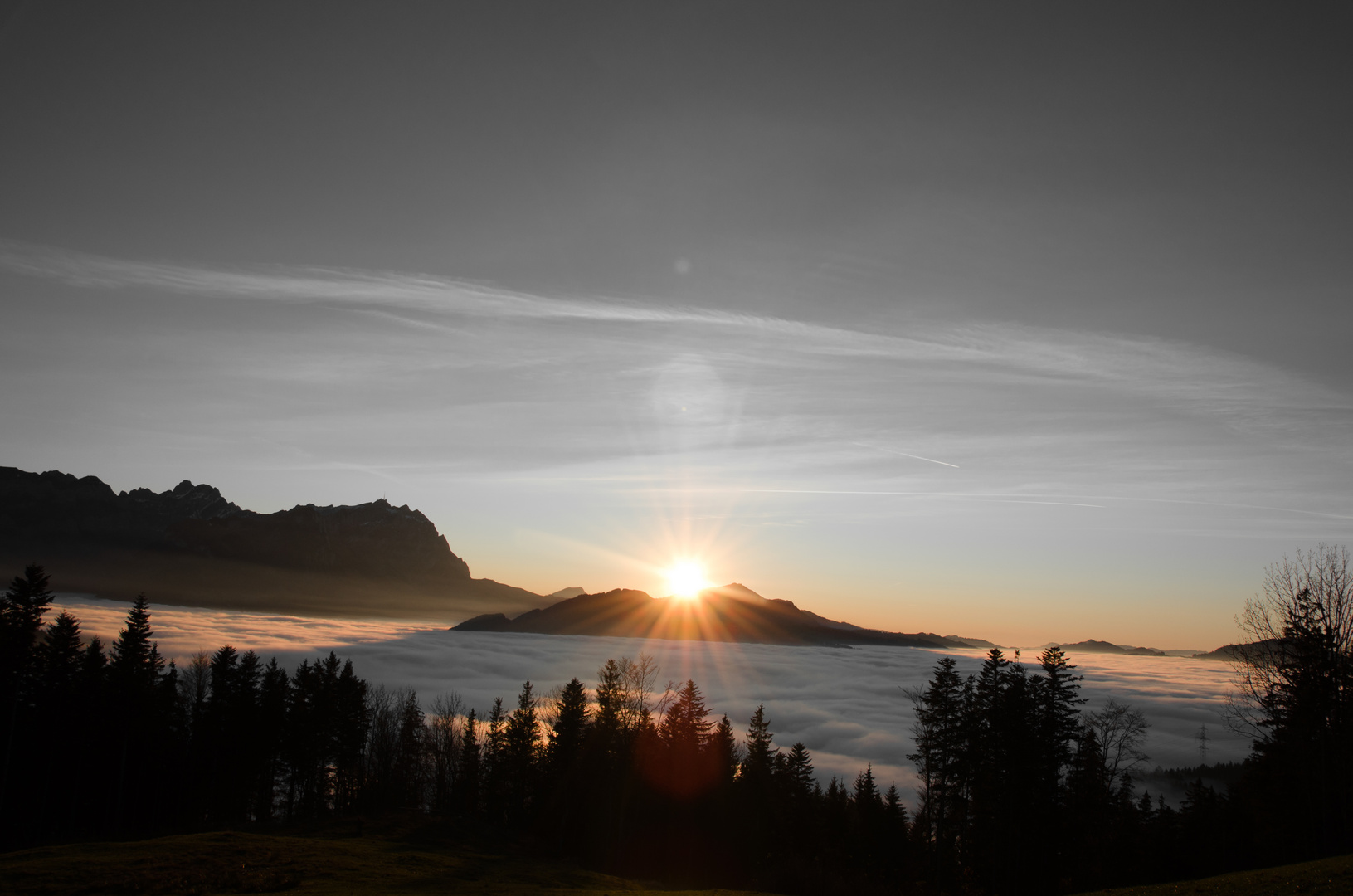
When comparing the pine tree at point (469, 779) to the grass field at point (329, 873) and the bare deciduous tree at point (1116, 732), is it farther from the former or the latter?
the bare deciduous tree at point (1116, 732)

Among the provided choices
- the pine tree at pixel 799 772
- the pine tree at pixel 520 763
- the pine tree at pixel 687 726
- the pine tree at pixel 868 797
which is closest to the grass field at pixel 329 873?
the pine tree at pixel 687 726

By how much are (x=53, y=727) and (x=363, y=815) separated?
91.5 ft

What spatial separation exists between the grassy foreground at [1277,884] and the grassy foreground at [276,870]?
24.0 m

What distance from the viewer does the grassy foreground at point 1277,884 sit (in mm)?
25734

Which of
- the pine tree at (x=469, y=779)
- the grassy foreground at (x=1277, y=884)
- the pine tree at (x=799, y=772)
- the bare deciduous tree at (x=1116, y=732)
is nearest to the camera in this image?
the grassy foreground at (x=1277, y=884)

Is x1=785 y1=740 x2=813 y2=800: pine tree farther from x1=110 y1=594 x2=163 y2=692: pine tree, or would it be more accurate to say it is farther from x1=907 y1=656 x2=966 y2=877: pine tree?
x1=110 y1=594 x2=163 y2=692: pine tree

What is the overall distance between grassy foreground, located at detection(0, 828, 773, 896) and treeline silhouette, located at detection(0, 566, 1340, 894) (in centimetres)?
1362

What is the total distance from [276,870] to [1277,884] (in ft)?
165

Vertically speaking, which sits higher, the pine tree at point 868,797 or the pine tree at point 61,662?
the pine tree at point 61,662

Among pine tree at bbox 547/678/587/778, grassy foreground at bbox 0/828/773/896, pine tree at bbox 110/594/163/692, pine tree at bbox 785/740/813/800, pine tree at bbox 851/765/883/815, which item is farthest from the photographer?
pine tree at bbox 851/765/883/815

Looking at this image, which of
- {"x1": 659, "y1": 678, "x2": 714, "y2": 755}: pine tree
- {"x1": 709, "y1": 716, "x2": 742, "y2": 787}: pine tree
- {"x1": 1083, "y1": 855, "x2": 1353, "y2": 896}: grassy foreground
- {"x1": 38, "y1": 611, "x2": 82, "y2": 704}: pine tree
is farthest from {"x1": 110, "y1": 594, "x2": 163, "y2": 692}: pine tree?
{"x1": 1083, "y1": 855, "x2": 1353, "y2": 896}: grassy foreground

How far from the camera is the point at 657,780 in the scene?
72.7 meters

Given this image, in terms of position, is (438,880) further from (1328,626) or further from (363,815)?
(1328,626)

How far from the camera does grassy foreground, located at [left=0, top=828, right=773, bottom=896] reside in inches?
1432
